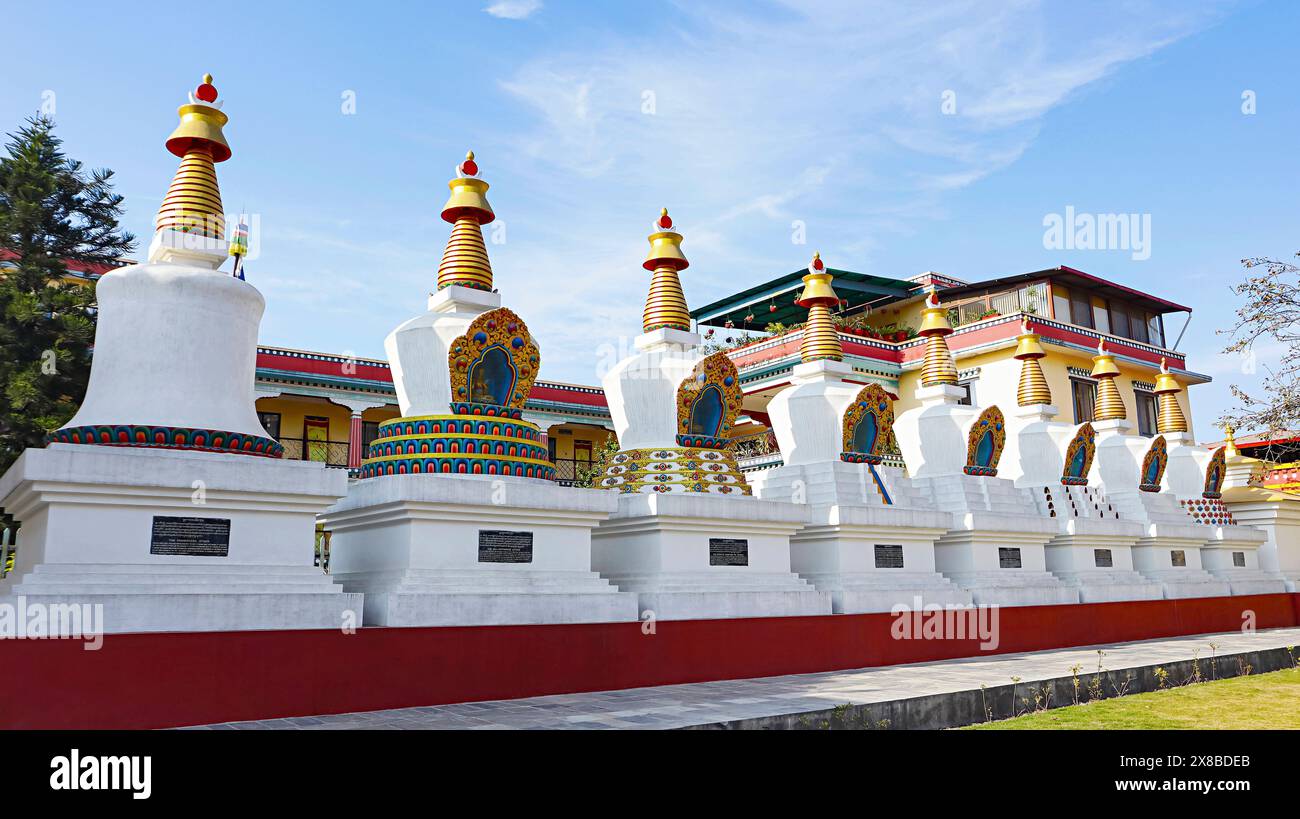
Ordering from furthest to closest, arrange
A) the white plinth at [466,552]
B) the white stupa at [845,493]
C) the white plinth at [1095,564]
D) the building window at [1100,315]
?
the building window at [1100,315], the white plinth at [1095,564], the white stupa at [845,493], the white plinth at [466,552]

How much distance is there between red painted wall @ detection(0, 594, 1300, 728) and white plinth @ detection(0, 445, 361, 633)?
20cm

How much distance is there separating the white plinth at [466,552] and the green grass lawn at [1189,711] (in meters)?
3.80

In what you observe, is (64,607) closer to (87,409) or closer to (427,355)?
(87,409)

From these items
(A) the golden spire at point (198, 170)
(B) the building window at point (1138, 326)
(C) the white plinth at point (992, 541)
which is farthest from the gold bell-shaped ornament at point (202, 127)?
(B) the building window at point (1138, 326)

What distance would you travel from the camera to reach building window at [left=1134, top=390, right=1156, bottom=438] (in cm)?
2944

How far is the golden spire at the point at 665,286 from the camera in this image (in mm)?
11953

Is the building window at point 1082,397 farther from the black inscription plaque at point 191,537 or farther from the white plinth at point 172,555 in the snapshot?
the black inscription plaque at point 191,537

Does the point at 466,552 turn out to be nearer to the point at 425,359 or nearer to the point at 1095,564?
the point at 425,359

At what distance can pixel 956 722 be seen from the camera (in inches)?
313

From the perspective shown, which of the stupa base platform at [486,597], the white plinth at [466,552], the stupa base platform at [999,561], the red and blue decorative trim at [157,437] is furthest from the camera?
the stupa base platform at [999,561]

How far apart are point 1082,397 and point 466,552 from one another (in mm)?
23416

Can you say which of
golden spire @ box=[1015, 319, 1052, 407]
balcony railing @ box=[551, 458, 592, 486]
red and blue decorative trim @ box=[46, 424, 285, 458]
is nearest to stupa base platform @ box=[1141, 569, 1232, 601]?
golden spire @ box=[1015, 319, 1052, 407]

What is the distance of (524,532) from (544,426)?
68.1 ft
